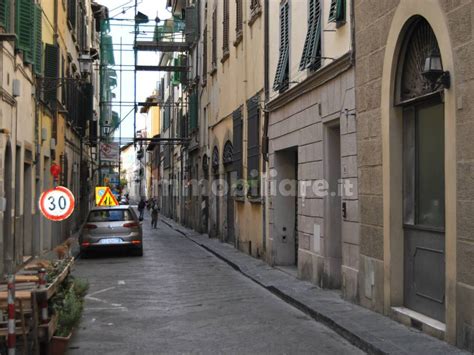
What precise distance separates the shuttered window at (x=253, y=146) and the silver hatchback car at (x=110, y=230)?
3.76 meters

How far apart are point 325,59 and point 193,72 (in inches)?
919

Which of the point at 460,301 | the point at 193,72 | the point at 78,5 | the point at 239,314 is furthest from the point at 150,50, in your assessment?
the point at 460,301

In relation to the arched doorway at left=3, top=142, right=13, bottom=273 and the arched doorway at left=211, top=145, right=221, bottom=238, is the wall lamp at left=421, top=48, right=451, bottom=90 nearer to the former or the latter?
the arched doorway at left=3, top=142, right=13, bottom=273

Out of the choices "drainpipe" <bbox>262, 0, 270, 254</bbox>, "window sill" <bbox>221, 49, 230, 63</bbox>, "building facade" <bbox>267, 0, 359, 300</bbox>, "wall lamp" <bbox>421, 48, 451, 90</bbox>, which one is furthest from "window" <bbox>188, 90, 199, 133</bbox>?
"wall lamp" <bbox>421, 48, 451, 90</bbox>

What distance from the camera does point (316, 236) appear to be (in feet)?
40.7

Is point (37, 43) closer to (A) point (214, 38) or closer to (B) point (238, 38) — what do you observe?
(B) point (238, 38)

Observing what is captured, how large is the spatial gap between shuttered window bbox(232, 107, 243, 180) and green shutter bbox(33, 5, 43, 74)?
6.06 metres

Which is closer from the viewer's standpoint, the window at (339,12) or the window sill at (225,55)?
the window at (339,12)

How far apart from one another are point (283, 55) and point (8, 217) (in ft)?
22.2

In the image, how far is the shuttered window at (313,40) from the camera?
1222cm

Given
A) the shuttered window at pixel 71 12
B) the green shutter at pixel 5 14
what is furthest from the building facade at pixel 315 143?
the shuttered window at pixel 71 12

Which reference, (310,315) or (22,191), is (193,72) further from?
(310,315)

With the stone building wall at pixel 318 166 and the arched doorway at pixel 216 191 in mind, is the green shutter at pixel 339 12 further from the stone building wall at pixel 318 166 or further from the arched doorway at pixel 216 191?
the arched doorway at pixel 216 191

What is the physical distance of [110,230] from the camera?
1972 cm
